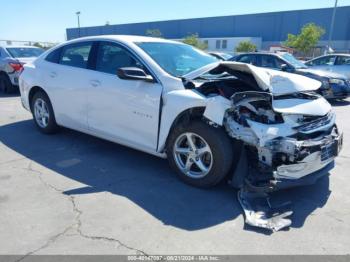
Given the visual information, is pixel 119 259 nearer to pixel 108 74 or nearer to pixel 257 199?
pixel 257 199

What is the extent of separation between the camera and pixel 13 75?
34.7ft

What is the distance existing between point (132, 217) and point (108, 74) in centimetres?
218

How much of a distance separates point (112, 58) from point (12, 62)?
7244 millimetres

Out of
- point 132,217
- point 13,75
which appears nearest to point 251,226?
point 132,217

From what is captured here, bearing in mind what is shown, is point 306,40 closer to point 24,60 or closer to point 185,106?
point 24,60

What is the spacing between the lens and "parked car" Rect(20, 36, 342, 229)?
11.0 feet

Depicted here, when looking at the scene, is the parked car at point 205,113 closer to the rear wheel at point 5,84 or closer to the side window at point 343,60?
the rear wheel at point 5,84

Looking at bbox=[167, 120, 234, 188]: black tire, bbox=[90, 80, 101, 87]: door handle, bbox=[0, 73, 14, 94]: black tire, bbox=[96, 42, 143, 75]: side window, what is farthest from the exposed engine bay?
bbox=[0, 73, 14, 94]: black tire

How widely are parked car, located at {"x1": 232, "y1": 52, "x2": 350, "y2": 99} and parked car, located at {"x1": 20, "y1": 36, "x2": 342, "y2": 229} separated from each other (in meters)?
6.13

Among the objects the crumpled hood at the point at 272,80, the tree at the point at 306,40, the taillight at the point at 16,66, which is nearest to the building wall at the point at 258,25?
the tree at the point at 306,40

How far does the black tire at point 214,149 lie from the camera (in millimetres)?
3533

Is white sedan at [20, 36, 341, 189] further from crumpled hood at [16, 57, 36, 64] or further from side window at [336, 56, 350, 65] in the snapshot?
side window at [336, 56, 350, 65]

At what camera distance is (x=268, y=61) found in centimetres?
1080

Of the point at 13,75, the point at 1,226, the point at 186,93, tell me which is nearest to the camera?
the point at 1,226
